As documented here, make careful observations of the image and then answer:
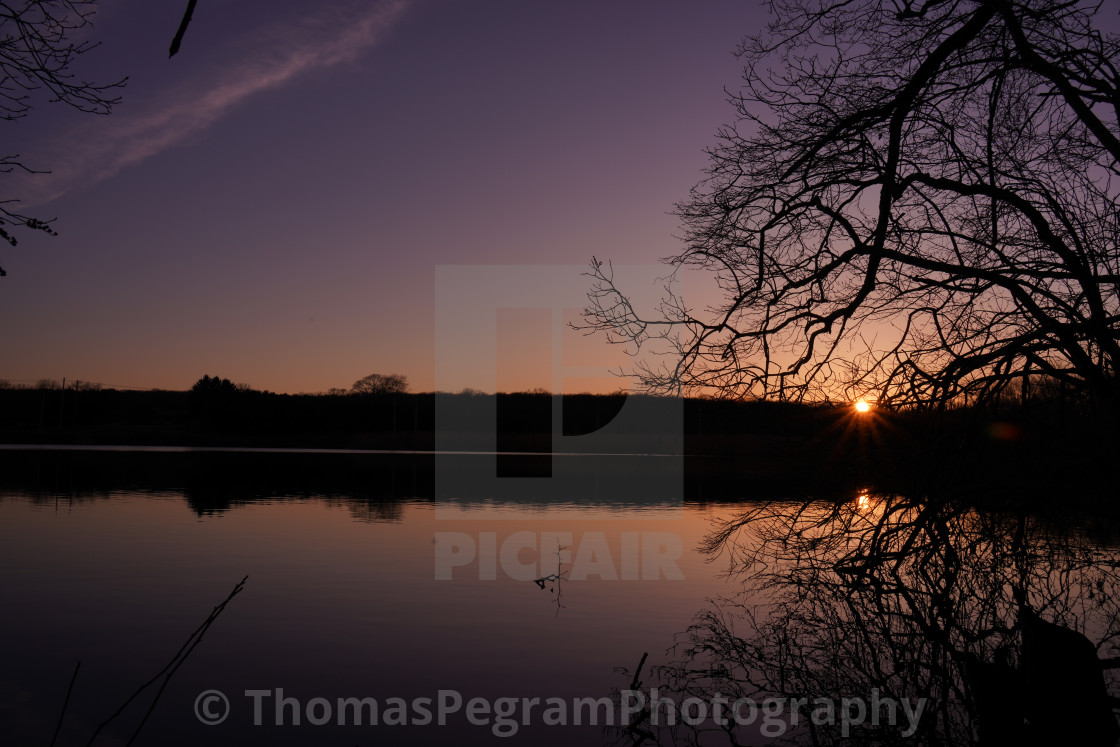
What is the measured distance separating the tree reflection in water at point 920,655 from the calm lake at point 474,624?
0.03 meters

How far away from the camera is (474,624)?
748 centimetres

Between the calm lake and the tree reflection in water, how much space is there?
34 millimetres

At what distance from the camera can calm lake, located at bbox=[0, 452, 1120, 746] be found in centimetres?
523

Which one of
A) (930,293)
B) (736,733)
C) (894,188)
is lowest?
(736,733)

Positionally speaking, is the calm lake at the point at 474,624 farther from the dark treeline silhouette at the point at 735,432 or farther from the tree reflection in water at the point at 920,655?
the dark treeline silhouette at the point at 735,432

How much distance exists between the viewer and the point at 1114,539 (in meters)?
13.2

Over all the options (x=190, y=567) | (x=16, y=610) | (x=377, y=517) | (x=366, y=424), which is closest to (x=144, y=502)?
(x=377, y=517)

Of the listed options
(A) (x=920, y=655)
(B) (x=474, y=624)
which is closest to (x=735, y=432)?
(A) (x=920, y=655)

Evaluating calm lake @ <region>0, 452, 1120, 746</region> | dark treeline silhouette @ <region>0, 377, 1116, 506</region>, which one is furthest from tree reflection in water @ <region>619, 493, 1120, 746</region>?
dark treeline silhouette @ <region>0, 377, 1116, 506</region>

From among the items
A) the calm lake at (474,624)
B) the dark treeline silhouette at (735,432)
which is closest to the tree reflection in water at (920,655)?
the calm lake at (474,624)

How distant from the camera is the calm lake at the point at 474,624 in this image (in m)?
5.23

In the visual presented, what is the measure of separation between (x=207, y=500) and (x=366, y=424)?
41322 mm

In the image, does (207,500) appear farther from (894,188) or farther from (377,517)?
(894,188)

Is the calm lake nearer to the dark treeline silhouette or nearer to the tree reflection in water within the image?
the tree reflection in water
